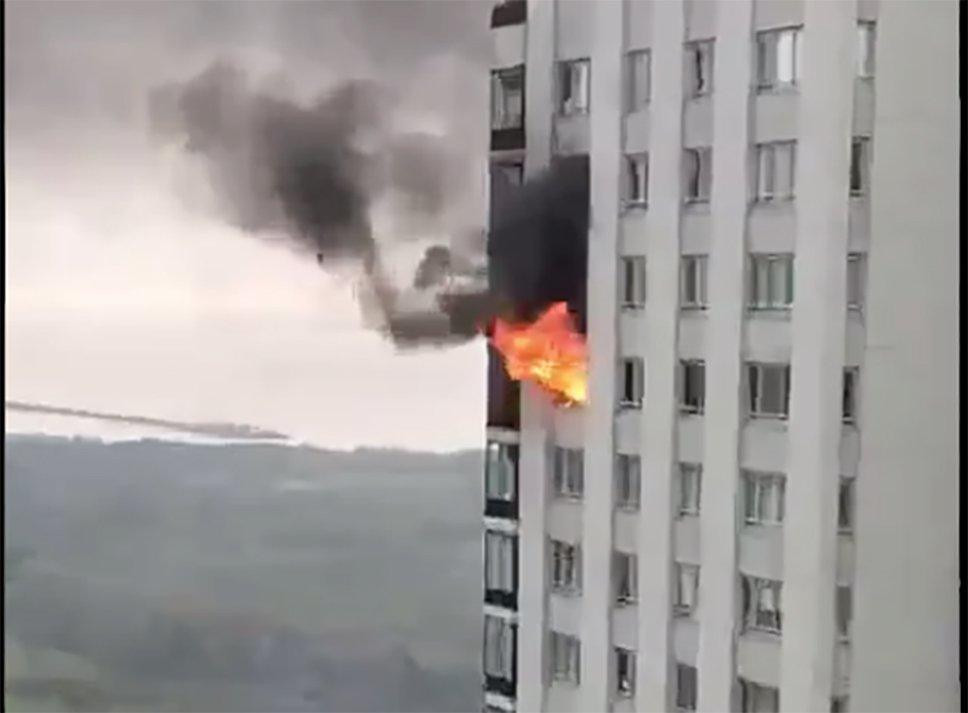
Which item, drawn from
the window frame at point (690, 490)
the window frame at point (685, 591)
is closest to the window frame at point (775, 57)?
the window frame at point (690, 490)

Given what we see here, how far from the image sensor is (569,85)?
178cm

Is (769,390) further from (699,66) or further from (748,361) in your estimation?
(699,66)

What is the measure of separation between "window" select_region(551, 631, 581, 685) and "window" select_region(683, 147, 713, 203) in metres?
0.53

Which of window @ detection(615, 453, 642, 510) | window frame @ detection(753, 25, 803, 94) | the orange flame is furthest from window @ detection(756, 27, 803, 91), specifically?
window @ detection(615, 453, 642, 510)

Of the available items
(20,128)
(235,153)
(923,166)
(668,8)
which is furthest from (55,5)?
(923,166)

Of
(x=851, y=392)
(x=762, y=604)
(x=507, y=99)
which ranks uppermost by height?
(x=507, y=99)

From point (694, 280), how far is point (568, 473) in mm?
266

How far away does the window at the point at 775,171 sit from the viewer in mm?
1675

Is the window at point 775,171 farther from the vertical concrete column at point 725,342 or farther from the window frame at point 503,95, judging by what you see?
the window frame at point 503,95

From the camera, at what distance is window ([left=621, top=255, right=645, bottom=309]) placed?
1749mm

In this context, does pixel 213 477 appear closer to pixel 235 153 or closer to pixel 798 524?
pixel 235 153

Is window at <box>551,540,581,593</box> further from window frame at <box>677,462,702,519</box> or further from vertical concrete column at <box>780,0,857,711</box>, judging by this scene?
vertical concrete column at <box>780,0,857,711</box>

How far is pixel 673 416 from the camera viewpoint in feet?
5.66

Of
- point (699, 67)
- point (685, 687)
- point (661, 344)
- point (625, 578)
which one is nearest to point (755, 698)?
point (685, 687)
